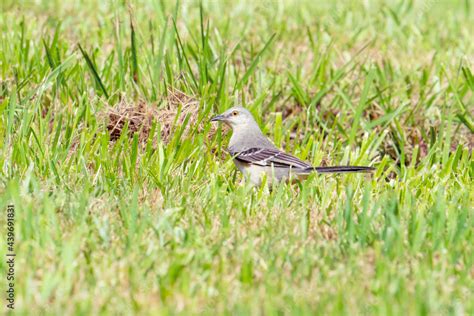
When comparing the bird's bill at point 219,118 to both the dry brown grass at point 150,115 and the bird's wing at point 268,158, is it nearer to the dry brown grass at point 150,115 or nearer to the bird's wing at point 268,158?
the dry brown grass at point 150,115

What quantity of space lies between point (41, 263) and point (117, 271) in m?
0.35

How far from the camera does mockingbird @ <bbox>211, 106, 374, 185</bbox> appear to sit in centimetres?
627

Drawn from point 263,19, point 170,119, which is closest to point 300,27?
point 263,19

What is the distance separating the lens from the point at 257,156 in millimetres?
6547

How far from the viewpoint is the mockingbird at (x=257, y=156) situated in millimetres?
6266

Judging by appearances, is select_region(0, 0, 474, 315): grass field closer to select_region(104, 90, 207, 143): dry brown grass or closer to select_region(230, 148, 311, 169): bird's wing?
select_region(104, 90, 207, 143): dry brown grass

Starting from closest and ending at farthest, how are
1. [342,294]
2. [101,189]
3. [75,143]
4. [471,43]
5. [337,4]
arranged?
[342,294] → [101,189] → [75,143] → [471,43] → [337,4]

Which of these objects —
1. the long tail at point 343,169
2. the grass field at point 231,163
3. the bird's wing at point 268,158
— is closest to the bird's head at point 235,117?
the grass field at point 231,163

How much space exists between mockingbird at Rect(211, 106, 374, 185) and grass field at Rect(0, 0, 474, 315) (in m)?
0.14

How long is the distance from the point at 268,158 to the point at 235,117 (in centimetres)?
50

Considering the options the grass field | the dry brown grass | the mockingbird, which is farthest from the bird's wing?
the dry brown grass

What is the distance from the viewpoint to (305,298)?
12.9 ft

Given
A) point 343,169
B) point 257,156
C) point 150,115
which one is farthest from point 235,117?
point 343,169

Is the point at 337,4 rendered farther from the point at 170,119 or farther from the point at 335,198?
the point at 335,198
